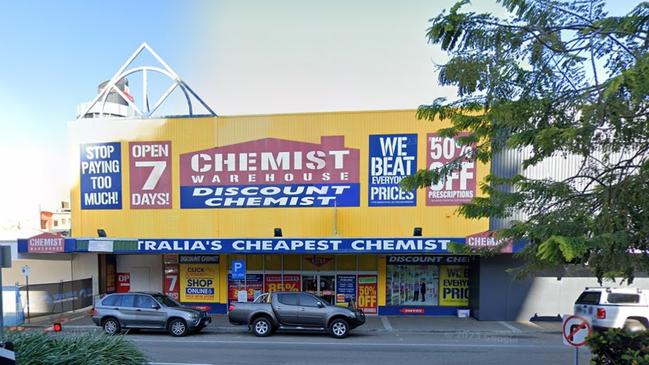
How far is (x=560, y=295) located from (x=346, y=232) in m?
8.50

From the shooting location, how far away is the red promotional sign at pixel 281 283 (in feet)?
51.2

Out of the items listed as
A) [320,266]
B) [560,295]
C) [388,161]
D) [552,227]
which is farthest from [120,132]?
[560,295]

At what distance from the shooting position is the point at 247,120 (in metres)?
15.5

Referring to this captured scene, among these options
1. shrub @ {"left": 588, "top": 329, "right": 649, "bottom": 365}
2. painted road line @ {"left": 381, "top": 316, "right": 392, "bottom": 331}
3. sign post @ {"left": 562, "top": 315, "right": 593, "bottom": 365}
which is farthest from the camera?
painted road line @ {"left": 381, "top": 316, "right": 392, "bottom": 331}

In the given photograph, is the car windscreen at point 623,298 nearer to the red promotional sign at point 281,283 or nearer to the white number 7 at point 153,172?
the red promotional sign at point 281,283

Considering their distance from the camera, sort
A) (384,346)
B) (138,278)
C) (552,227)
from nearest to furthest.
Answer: (552,227) → (384,346) → (138,278)

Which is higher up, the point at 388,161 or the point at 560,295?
the point at 388,161

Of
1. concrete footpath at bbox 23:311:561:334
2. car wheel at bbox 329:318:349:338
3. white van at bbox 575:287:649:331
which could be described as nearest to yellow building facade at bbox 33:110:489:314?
concrete footpath at bbox 23:311:561:334

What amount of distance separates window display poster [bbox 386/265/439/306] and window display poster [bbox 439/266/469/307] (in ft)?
0.81

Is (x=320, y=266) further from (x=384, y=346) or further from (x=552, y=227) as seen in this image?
(x=552, y=227)

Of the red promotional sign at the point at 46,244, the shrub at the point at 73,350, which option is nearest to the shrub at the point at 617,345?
the shrub at the point at 73,350

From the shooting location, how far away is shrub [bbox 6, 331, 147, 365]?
4.17 meters

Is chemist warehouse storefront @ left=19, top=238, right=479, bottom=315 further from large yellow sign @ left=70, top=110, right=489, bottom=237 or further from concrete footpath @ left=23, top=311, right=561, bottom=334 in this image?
large yellow sign @ left=70, top=110, right=489, bottom=237

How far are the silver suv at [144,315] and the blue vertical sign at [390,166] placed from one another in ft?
25.4
